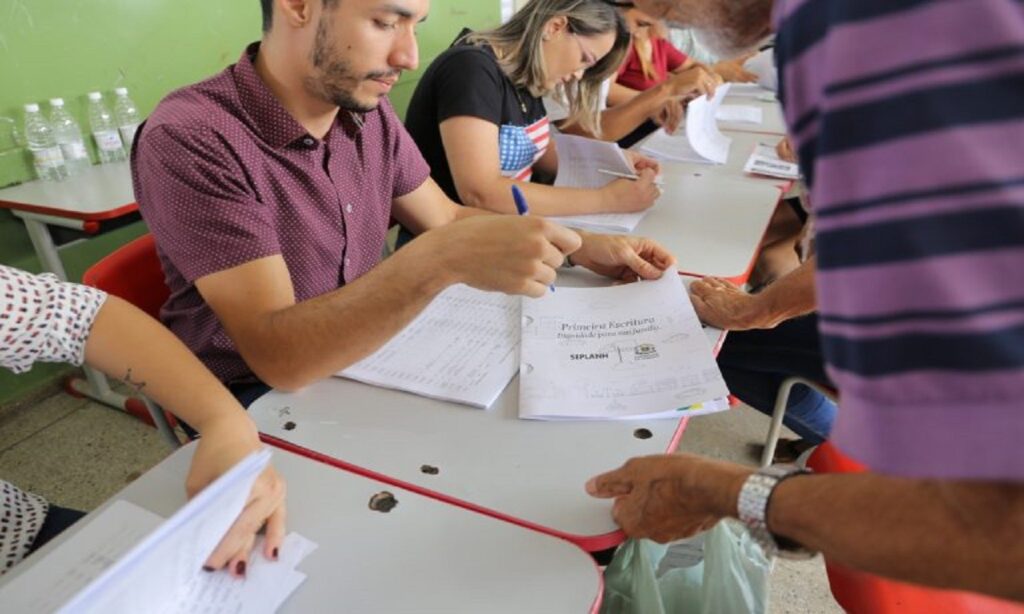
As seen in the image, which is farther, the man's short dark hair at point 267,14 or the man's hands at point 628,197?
the man's hands at point 628,197

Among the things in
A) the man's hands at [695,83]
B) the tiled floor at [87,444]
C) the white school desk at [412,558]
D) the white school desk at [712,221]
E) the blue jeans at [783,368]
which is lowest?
the tiled floor at [87,444]

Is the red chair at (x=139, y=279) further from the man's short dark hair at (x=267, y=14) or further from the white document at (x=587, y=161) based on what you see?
the white document at (x=587, y=161)

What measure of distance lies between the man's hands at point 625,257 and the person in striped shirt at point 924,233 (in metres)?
0.79

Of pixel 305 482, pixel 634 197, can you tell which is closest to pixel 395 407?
pixel 305 482

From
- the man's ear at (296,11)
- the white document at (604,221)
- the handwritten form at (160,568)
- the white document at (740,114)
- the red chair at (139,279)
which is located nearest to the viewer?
the handwritten form at (160,568)

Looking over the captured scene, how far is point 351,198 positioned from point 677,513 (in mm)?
805

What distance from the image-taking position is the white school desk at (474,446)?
0.71 metres

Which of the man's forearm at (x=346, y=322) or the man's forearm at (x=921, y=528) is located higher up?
the man's forearm at (x=921, y=528)

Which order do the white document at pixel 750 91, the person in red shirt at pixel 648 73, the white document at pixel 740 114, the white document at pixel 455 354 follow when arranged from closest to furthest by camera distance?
the white document at pixel 455 354, the person in red shirt at pixel 648 73, the white document at pixel 740 114, the white document at pixel 750 91

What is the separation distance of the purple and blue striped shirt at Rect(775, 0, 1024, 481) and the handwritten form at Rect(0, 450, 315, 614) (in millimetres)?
445

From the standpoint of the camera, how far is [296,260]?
43.4 inches

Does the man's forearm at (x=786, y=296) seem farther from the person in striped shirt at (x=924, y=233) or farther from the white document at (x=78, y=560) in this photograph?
the white document at (x=78, y=560)

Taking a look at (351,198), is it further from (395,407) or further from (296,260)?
(395,407)

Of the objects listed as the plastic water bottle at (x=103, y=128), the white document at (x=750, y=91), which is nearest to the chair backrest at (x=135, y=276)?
the plastic water bottle at (x=103, y=128)
